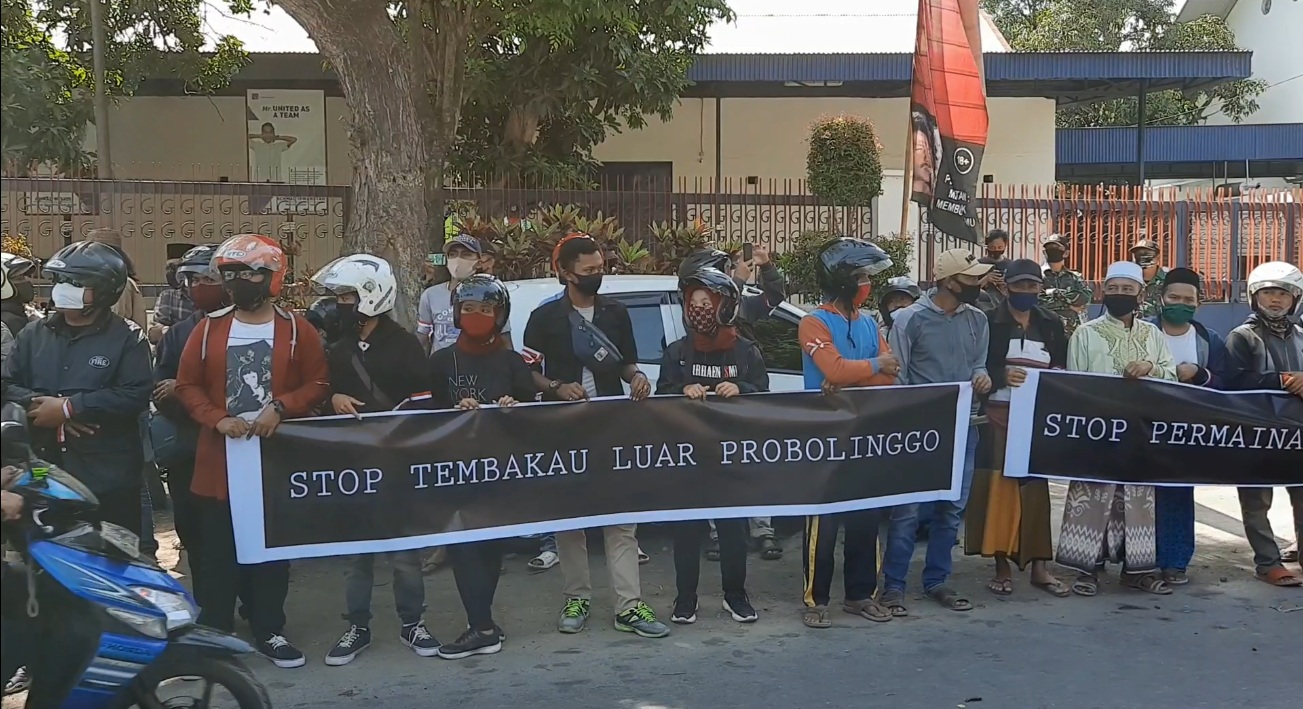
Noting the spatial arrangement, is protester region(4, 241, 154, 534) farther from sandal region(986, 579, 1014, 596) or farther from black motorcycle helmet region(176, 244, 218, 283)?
sandal region(986, 579, 1014, 596)

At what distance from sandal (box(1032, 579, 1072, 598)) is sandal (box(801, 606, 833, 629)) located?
130cm

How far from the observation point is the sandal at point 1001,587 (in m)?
6.43

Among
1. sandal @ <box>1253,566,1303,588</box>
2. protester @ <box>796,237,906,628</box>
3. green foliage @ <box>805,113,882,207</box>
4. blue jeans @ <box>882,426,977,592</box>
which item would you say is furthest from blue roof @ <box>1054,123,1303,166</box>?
protester @ <box>796,237,906,628</box>

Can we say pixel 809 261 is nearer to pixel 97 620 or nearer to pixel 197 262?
pixel 197 262

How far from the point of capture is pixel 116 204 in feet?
42.8

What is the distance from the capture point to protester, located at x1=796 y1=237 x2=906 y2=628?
579 centimetres

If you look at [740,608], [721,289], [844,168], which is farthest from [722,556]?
[844,168]

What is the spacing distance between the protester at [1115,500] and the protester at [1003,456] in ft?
0.49

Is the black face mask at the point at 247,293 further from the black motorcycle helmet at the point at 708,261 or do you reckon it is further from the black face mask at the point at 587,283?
the black motorcycle helmet at the point at 708,261

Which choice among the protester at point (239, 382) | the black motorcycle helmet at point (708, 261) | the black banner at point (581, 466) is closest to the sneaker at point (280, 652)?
the protester at point (239, 382)

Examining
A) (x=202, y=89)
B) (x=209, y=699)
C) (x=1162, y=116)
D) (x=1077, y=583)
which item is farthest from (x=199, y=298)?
(x=1162, y=116)

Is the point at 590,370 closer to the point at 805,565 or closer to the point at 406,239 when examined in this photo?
the point at 805,565

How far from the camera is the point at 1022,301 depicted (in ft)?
20.9

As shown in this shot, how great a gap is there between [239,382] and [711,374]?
2.10 meters
